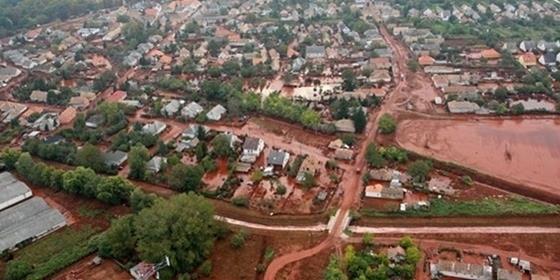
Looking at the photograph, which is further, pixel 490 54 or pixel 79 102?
pixel 490 54

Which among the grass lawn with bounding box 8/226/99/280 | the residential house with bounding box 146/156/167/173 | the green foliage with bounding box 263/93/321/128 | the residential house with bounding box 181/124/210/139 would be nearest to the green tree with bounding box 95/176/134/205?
the grass lawn with bounding box 8/226/99/280

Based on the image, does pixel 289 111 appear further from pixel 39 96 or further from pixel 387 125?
pixel 39 96

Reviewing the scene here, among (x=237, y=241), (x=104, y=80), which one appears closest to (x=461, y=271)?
(x=237, y=241)

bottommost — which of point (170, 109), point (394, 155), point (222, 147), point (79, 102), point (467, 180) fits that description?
point (467, 180)

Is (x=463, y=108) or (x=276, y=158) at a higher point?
(x=276, y=158)

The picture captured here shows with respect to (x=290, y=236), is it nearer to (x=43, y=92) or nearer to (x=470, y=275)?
(x=470, y=275)

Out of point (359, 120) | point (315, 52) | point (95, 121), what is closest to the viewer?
point (359, 120)

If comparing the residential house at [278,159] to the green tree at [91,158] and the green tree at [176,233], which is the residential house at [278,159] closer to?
the green tree at [176,233]

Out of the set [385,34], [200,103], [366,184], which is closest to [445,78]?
[385,34]
